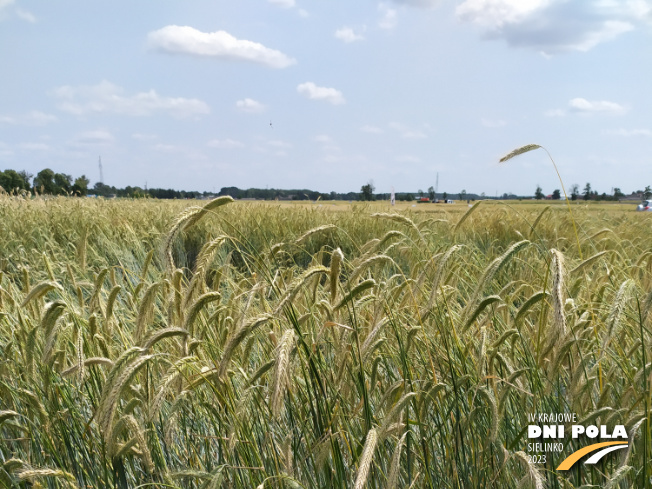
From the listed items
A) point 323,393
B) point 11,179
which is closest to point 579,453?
point 323,393

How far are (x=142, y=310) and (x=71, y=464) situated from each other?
27.3 inches

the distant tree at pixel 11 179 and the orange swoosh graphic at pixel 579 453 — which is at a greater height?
the distant tree at pixel 11 179

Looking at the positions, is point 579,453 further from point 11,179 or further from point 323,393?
point 11,179

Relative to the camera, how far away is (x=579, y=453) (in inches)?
56.4

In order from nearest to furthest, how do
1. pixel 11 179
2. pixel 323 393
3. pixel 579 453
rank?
pixel 323 393
pixel 579 453
pixel 11 179

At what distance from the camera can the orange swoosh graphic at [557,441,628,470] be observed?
1411 mm

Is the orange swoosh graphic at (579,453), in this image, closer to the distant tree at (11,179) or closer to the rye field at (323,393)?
the rye field at (323,393)

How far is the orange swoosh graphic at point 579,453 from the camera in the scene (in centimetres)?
141

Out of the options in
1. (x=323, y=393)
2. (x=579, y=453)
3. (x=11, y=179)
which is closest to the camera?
(x=323, y=393)

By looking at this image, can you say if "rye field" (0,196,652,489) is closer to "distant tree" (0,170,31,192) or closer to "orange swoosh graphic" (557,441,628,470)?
"orange swoosh graphic" (557,441,628,470)

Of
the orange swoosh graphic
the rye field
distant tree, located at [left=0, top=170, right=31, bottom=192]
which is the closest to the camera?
the rye field

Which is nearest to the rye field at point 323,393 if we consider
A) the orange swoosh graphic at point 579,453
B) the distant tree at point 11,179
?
the orange swoosh graphic at point 579,453

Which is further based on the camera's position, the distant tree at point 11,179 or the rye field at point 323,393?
the distant tree at point 11,179

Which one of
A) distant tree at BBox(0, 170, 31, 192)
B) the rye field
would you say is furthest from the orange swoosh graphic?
distant tree at BBox(0, 170, 31, 192)
